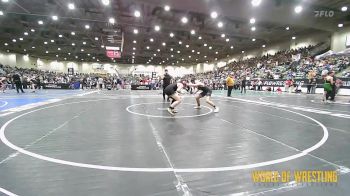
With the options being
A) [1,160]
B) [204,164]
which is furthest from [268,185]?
[1,160]

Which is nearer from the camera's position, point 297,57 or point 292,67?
point 292,67

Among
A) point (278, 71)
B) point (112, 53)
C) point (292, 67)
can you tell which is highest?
point (112, 53)

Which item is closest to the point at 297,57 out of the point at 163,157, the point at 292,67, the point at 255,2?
the point at 292,67

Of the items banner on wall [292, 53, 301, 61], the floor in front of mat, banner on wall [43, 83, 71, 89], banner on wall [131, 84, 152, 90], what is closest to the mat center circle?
the floor in front of mat

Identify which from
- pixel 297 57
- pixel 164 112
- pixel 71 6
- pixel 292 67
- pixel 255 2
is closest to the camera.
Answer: pixel 164 112

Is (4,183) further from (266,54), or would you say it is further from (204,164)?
(266,54)

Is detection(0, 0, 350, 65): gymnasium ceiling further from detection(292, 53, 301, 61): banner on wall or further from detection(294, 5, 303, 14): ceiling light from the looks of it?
detection(292, 53, 301, 61): banner on wall

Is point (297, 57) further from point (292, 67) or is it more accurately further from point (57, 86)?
point (57, 86)

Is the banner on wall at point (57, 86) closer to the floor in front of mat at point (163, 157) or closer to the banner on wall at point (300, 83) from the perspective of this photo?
the floor in front of mat at point (163, 157)

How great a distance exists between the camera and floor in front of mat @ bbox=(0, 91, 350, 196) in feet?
7.98

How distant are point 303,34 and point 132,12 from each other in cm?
2309

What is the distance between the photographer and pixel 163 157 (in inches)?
132

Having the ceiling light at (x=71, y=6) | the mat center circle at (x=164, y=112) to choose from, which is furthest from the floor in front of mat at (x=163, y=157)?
the ceiling light at (x=71, y=6)

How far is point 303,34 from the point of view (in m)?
29.5
